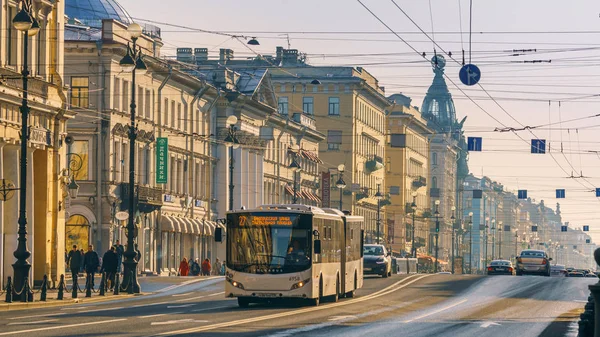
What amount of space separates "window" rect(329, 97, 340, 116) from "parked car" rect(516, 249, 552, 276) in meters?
53.6

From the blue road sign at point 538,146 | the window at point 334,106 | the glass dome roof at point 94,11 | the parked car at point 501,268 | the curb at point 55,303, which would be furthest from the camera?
the window at point 334,106

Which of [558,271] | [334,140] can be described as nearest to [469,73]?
[558,271]

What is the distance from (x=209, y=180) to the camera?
91.0 meters

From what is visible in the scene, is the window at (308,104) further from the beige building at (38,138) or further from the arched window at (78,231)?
the beige building at (38,138)

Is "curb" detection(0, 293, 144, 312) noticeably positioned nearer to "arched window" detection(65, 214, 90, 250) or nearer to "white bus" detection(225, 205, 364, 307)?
"white bus" detection(225, 205, 364, 307)

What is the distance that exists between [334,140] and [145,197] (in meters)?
58.2

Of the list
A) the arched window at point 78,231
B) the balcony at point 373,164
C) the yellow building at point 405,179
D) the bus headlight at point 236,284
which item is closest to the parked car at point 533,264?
the arched window at point 78,231

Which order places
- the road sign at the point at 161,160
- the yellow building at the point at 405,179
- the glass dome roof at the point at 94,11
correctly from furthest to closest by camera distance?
the yellow building at the point at 405,179
the glass dome roof at the point at 94,11
the road sign at the point at 161,160

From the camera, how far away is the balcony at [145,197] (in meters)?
72.4

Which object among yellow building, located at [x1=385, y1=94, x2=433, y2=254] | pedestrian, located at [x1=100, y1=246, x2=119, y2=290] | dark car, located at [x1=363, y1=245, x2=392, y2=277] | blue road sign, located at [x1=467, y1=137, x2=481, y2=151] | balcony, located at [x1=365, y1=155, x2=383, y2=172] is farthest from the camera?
yellow building, located at [x1=385, y1=94, x2=433, y2=254]

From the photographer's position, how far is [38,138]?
4972cm

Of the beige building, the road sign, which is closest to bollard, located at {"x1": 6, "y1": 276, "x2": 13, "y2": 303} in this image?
the beige building

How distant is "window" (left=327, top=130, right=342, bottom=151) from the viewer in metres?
130

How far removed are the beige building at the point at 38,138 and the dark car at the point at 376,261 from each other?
548 inches
